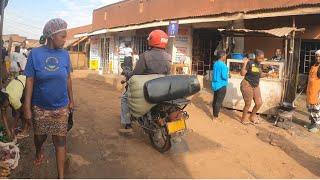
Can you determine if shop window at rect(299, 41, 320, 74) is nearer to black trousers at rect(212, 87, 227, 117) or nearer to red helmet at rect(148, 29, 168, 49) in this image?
black trousers at rect(212, 87, 227, 117)

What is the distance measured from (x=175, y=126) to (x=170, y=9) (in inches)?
493

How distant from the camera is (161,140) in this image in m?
6.21

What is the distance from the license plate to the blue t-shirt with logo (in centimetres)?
169

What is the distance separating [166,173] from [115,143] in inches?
63.0

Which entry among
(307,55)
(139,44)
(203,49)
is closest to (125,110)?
(307,55)

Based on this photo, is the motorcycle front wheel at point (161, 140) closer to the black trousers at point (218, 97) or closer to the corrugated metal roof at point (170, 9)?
the black trousers at point (218, 97)

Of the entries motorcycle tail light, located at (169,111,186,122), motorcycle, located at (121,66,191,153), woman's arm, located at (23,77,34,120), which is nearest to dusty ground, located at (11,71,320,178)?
motorcycle, located at (121,66,191,153)

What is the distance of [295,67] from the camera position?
394 inches

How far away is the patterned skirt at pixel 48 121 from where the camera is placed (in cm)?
434

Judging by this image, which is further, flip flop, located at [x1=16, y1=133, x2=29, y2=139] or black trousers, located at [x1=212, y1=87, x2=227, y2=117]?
black trousers, located at [x1=212, y1=87, x2=227, y2=117]

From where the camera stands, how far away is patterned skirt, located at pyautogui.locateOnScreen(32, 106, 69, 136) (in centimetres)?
434

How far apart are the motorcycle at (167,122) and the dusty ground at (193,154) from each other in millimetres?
235

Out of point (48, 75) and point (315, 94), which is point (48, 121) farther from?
point (315, 94)

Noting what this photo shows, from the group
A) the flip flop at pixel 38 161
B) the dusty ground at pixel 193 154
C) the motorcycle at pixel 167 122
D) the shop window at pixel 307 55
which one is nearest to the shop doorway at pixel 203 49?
the shop window at pixel 307 55
